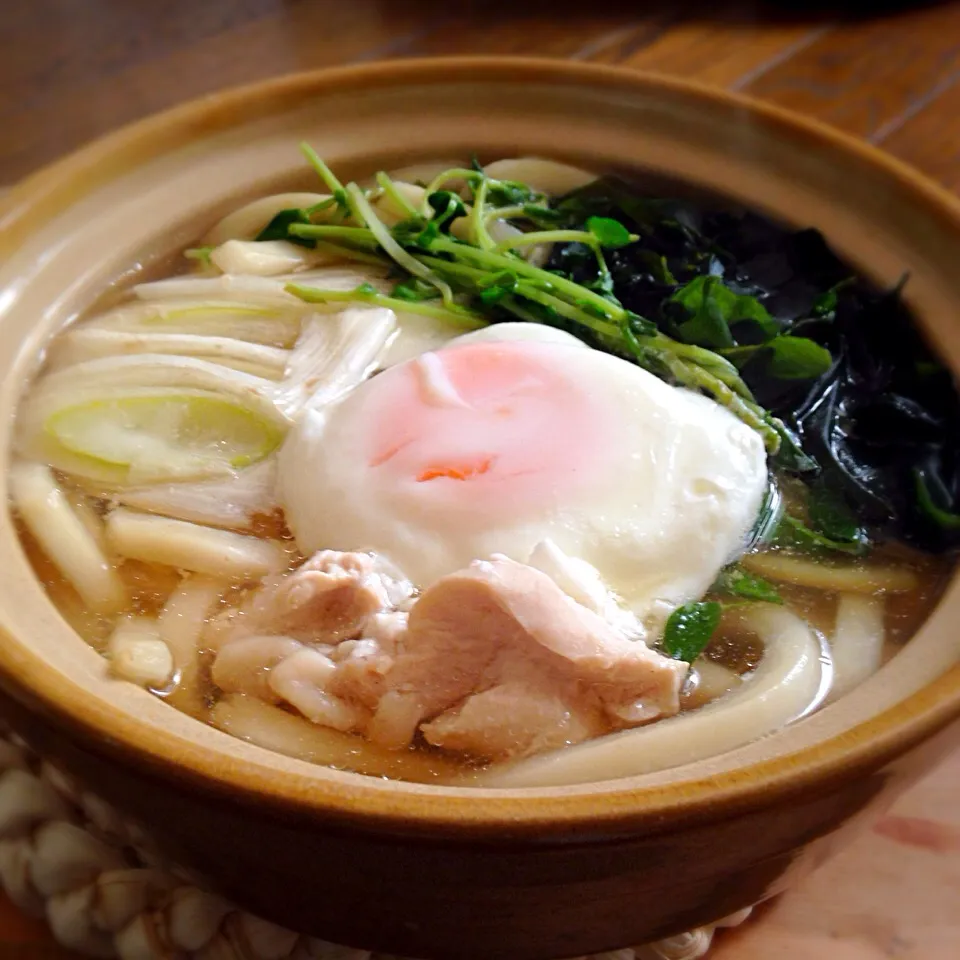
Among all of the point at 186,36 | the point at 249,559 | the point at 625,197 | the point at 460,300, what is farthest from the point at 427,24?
the point at 249,559

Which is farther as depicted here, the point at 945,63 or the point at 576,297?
the point at 945,63

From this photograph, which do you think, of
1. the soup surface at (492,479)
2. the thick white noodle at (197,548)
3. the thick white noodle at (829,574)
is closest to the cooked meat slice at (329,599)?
the soup surface at (492,479)

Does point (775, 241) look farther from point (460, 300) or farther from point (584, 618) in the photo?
point (584, 618)

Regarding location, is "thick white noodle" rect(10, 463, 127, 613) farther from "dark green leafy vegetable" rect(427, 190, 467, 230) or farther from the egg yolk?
"dark green leafy vegetable" rect(427, 190, 467, 230)

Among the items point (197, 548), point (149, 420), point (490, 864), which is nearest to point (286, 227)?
point (149, 420)

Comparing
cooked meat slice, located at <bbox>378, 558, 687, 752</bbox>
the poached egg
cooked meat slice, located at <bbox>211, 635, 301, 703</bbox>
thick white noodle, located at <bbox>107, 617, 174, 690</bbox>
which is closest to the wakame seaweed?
the poached egg

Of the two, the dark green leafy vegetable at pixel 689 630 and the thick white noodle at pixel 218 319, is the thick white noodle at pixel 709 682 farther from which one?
the thick white noodle at pixel 218 319
